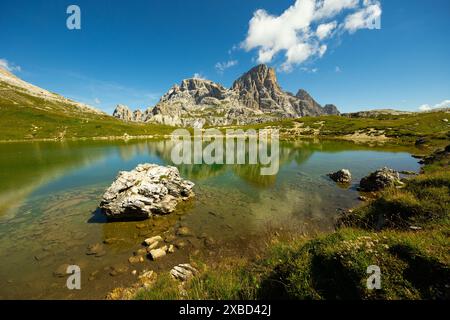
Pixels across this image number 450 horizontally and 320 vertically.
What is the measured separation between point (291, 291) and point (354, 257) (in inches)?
85.4

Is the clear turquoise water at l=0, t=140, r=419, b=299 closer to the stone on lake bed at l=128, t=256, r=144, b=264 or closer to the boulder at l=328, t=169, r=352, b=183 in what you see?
the stone on lake bed at l=128, t=256, r=144, b=264

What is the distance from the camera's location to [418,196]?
1183 centimetres

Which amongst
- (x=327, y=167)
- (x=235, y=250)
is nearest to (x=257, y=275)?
(x=235, y=250)

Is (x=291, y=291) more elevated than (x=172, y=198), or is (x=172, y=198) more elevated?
→ (x=291, y=291)

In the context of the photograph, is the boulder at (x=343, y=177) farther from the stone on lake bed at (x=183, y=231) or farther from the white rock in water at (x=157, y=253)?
the white rock in water at (x=157, y=253)

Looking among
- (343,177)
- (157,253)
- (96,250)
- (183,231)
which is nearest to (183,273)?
(157,253)

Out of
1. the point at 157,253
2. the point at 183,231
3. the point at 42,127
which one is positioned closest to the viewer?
the point at 157,253

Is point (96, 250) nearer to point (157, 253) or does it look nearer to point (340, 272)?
point (157, 253)

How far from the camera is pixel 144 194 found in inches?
720

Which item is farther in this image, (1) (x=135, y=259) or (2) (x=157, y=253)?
(2) (x=157, y=253)

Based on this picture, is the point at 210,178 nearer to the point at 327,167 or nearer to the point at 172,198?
the point at 172,198

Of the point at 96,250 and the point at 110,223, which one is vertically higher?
the point at 110,223

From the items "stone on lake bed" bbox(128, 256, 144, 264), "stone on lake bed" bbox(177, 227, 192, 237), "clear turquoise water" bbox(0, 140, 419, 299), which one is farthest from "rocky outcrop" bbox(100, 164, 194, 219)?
"stone on lake bed" bbox(128, 256, 144, 264)

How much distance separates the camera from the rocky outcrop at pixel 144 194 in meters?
17.1
